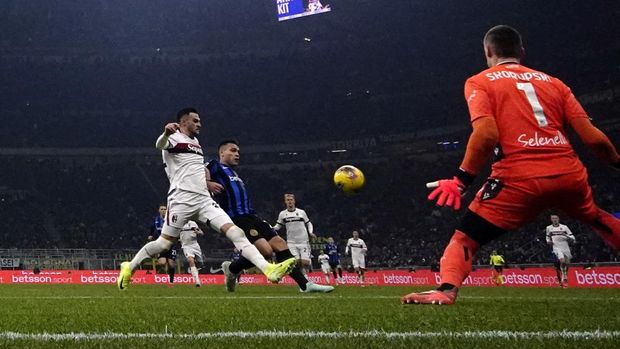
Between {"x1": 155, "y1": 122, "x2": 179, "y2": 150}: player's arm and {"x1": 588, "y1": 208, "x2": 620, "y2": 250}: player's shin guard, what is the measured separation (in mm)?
4780

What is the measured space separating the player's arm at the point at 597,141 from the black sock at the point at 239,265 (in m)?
6.61

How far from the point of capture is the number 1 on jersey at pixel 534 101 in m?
4.71

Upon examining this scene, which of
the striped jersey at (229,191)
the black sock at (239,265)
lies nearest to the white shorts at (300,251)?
the black sock at (239,265)

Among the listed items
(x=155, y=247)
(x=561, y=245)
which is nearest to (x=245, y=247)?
(x=155, y=247)

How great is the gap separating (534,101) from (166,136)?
4.79 m

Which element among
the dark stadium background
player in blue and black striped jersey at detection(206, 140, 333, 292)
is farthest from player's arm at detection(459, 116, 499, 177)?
the dark stadium background

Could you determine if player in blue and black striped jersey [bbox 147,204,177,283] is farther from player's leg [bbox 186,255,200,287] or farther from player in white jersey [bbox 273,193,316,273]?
player in white jersey [bbox 273,193,316,273]

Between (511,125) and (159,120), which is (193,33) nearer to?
(159,120)

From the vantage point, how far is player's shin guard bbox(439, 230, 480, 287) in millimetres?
5023

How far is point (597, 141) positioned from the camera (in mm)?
4770

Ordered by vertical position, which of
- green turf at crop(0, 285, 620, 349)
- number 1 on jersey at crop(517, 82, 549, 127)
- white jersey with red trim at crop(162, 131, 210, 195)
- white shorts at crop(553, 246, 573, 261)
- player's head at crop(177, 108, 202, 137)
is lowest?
white shorts at crop(553, 246, 573, 261)

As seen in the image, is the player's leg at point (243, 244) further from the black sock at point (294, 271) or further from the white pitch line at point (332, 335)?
the white pitch line at point (332, 335)

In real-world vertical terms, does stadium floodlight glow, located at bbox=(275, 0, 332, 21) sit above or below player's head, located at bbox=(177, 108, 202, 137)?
above

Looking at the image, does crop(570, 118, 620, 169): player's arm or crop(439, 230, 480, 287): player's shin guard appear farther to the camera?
crop(439, 230, 480, 287): player's shin guard
